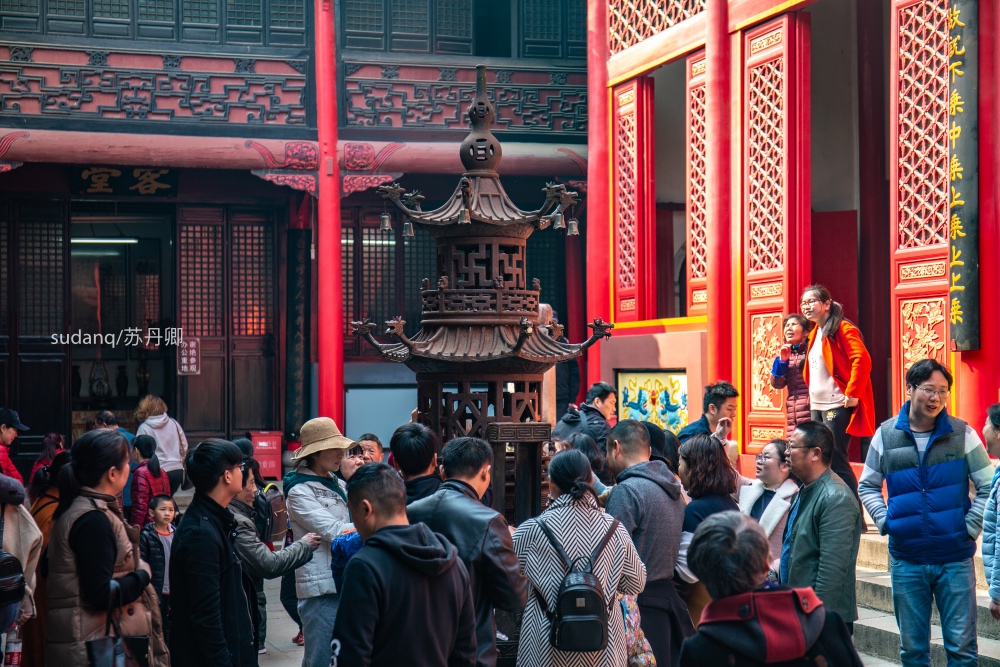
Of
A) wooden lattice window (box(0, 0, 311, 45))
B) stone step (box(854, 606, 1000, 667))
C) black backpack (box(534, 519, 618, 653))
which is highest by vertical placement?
wooden lattice window (box(0, 0, 311, 45))

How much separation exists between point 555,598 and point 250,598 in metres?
1.21

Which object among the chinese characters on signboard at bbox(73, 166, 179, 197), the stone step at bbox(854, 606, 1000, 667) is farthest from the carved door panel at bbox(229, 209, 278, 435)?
the stone step at bbox(854, 606, 1000, 667)

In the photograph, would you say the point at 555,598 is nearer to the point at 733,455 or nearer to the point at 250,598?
the point at 250,598

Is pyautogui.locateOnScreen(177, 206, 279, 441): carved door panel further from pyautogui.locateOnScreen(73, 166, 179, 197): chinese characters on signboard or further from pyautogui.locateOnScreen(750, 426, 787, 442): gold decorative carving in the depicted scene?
pyautogui.locateOnScreen(750, 426, 787, 442): gold decorative carving

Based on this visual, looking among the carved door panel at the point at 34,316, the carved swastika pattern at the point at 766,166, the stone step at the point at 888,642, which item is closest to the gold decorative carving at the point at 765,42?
the carved swastika pattern at the point at 766,166

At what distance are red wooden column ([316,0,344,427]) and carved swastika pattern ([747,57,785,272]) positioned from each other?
16.0 feet

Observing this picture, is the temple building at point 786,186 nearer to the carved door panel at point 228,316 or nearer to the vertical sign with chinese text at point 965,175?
the vertical sign with chinese text at point 965,175

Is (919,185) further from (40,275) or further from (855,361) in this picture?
(40,275)

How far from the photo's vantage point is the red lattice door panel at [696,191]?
35.1 feet

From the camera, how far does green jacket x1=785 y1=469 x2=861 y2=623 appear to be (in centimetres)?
431

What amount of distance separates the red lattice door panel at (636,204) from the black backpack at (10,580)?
8.41 m

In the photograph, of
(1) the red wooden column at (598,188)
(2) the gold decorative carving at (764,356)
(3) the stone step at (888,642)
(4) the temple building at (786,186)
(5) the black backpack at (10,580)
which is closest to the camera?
(5) the black backpack at (10,580)

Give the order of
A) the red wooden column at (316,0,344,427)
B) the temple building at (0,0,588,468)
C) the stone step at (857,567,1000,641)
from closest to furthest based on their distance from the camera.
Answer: the stone step at (857,567,1000,641)
the temple building at (0,0,588,468)
the red wooden column at (316,0,344,427)

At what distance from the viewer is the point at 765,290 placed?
974 cm
